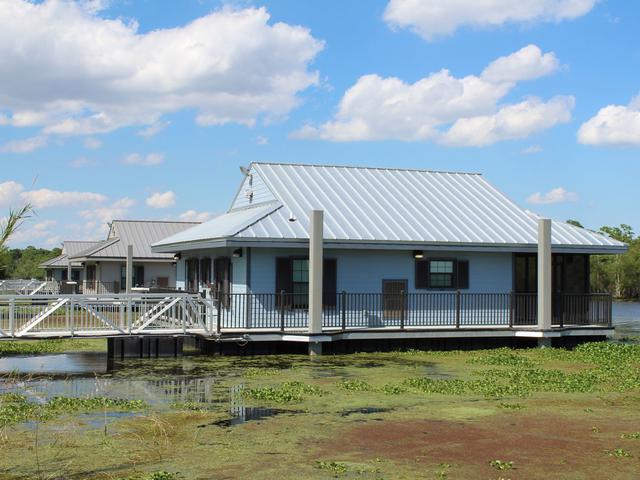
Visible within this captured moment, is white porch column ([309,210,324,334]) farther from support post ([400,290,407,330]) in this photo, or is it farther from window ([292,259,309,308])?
support post ([400,290,407,330])

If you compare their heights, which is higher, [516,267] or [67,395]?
[516,267]

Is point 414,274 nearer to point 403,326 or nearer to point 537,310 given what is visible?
point 403,326

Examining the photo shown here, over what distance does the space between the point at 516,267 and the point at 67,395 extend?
54.6ft

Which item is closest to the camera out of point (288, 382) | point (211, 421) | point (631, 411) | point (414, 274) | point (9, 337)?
point (211, 421)

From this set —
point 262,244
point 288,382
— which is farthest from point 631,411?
point 262,244

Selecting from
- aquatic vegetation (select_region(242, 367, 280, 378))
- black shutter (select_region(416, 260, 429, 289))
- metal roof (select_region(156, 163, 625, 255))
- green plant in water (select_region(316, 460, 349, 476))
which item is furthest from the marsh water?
black shutter (select_region(416, 260, 429, 289))

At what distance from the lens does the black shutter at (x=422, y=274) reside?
27359mm

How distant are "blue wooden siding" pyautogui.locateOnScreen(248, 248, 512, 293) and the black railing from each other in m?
0.40

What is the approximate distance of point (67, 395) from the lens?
55.0 feet

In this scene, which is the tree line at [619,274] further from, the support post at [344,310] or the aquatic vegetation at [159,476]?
the aquatic vegetation at [159,476]

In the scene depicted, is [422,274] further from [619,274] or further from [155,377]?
[619,274]

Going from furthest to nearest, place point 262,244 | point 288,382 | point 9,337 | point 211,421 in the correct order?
point 262,244 → point 9,337 → point 288,382 → point 211,421

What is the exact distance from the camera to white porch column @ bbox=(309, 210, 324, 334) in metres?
24.0

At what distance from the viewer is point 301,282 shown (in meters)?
25.8
